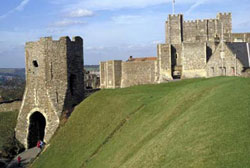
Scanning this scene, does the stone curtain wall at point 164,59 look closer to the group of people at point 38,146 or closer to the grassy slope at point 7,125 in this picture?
the grassy slope at point 7,125

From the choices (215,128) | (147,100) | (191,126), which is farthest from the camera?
(147,100)

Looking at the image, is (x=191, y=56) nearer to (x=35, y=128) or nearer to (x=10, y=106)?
(x=35, y=128)

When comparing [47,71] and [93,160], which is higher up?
[47,71]

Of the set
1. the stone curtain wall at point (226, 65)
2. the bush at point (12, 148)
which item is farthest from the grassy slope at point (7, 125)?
the stone curtain wall at point (226, 65)

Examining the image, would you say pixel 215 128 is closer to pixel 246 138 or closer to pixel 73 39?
pixel 246 138

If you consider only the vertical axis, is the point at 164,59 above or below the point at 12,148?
above

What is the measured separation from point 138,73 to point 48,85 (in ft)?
72.2

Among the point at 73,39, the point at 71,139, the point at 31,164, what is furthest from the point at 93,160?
the point at 73,39

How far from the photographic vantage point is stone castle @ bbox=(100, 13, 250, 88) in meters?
35.9

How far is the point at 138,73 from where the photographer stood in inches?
2031

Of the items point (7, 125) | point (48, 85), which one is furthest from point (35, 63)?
point (7, 125)

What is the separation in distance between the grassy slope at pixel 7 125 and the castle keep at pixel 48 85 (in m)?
0.91

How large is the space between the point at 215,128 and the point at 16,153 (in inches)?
Answer: 792

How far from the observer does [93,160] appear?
19.1 metres
